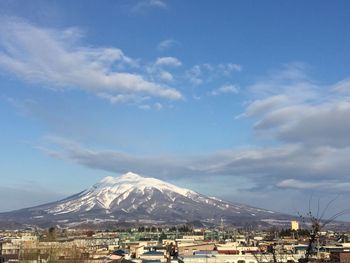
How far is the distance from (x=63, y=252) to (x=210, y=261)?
964 cm

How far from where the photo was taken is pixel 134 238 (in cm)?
7412

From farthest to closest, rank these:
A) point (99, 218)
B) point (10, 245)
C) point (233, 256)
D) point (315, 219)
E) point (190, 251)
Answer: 1. point (99, 218)
2. point (10, 245)
3. point (190, 251)
4. point (233, 256)
5. point (315, 219)

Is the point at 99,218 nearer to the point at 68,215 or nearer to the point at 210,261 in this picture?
the point at 68,215

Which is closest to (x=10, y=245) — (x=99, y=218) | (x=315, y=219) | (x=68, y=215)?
(x=315, y=219)

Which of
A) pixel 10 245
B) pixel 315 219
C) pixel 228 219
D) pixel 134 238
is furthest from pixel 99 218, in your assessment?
pixel 315 219

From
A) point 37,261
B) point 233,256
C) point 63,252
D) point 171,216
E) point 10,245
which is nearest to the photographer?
point 37,261

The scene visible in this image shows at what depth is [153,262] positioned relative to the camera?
36438mm

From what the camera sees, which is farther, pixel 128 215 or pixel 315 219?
pixel 128 215

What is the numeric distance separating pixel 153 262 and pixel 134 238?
3830 cm

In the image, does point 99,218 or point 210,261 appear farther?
point 99,218

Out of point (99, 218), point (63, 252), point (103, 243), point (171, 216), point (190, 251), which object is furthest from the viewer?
point (171, 216)

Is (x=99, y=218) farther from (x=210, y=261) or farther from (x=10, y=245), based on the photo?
(x=210, y=261)

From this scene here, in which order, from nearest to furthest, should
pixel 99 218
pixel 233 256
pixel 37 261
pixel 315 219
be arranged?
1. pixel 315 219
2. pixel 37 261
3. pixel 233 256
4. pixel 99 218

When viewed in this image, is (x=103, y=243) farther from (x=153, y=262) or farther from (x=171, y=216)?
(x=171, y=216)
